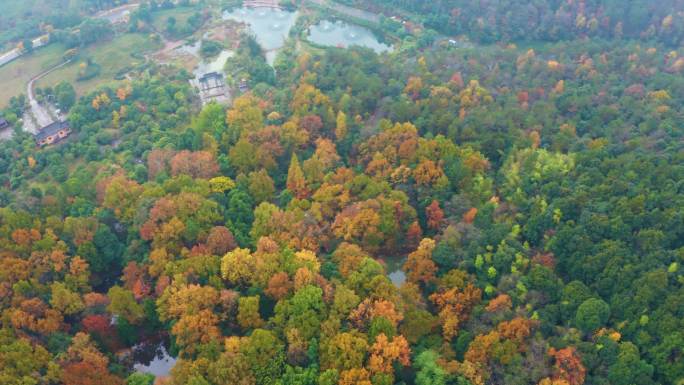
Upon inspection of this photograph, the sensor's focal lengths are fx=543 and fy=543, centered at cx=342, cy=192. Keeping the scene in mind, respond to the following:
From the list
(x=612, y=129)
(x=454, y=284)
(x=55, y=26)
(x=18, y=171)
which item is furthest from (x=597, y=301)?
(x=55, y=26)

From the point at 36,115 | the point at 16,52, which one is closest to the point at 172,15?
the point at 16,52

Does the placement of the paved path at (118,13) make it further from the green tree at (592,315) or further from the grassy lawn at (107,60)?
the green tree at (592,315)

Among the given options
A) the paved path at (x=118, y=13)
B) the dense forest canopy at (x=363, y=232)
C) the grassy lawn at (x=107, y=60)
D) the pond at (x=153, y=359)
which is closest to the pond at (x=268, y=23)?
the grassy lawn at (x=107, y=60)

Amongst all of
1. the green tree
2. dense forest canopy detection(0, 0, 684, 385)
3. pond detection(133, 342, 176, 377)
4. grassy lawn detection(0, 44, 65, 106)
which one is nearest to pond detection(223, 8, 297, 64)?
dense forest canopy detection(0, 0, 684, 385)

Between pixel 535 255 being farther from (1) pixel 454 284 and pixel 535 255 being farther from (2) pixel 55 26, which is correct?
(2) pixel 55 26

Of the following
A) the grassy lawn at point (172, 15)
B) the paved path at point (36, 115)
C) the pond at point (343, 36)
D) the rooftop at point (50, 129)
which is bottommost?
the paved path at point (36, 115)

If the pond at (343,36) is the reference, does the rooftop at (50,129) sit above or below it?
below

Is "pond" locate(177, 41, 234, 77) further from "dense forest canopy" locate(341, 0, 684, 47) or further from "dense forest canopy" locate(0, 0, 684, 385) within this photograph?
"dense forest canopy" locate(341, 0, 684, 47)
